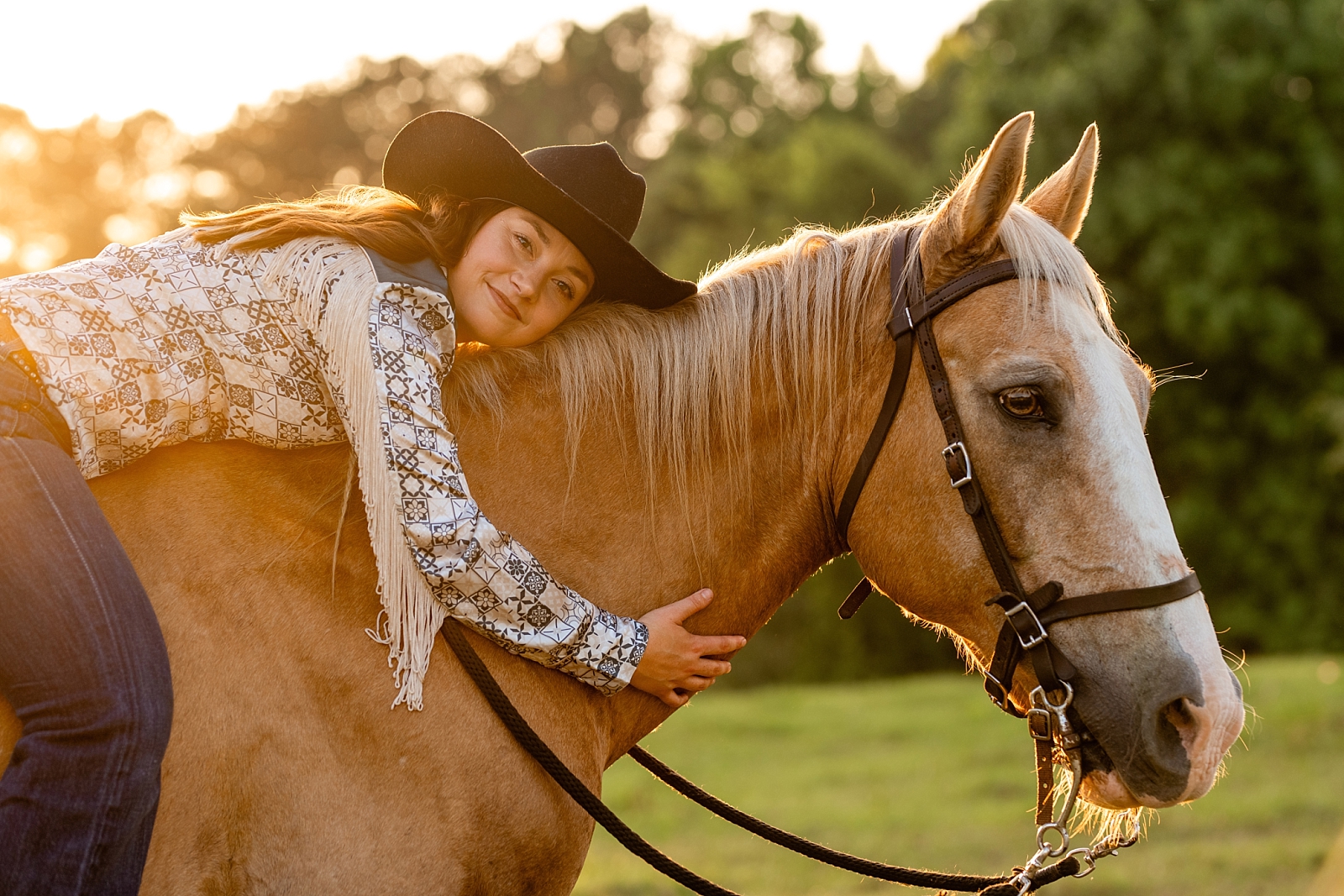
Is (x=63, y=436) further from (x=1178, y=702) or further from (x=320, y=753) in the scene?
(x=1178, y=702)

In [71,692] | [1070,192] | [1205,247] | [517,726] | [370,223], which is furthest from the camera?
[1205,247]

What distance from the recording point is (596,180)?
9.36ft

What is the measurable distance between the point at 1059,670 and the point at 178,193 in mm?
32694

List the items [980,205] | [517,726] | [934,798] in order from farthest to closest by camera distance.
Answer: [934,798] → [980,205] → [517,726]

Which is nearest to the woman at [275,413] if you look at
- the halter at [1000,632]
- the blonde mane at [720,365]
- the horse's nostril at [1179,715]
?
the blonde mane at [720,365]

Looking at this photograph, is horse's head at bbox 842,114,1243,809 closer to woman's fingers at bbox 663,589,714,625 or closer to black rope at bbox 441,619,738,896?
woman's fingers at bbox 663,589,714,625

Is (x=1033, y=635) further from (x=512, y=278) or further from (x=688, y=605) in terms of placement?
(x=512, y=278)

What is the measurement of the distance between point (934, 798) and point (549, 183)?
330 inches

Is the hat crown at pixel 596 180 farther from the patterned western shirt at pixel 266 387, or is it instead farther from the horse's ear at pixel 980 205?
the horse's ear at pixel 980 205

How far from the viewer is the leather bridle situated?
2.30m

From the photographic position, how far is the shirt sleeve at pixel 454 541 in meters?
2.21

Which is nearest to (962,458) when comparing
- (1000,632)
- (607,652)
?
(1000,632)

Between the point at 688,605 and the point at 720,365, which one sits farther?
the point at 720,365

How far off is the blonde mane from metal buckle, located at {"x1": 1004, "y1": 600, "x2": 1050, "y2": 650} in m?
0.60
